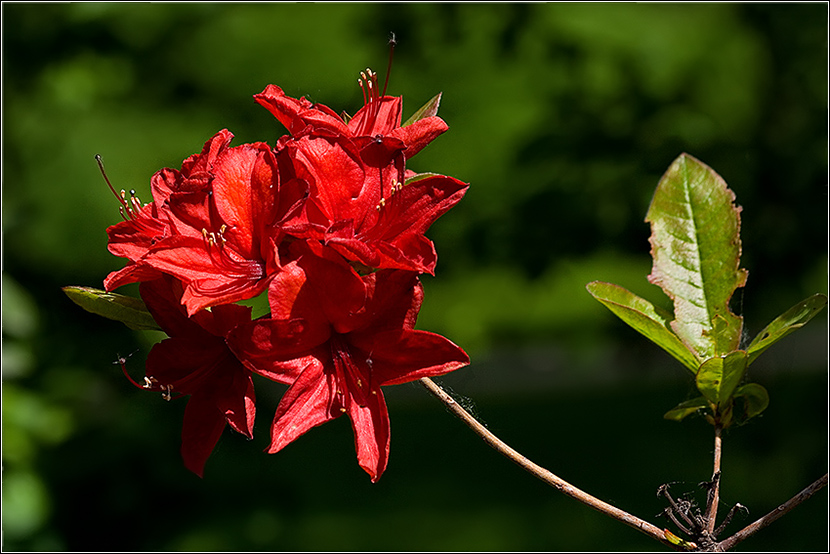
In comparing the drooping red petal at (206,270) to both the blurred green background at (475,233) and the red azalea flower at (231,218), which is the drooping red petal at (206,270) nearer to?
the red azalea flower at (231,218)

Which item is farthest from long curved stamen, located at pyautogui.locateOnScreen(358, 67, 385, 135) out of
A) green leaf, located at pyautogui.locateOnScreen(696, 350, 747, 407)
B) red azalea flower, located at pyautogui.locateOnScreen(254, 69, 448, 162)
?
green leaf, located at pyautogui.locateOnScreen(696, 350, 747, 407)

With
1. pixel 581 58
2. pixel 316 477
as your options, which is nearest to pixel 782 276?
pixel 581 58

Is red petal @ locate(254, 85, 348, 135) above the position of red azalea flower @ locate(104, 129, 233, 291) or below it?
above

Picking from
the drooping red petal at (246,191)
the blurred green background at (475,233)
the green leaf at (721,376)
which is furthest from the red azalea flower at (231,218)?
the blurred green background at (475,233)

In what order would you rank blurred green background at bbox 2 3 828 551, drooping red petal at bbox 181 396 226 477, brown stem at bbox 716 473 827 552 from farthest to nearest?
blurred green background at bbox 2 3 828 551 < drooping red petal at bbox 181 396 226 477 < brown stem at bbox 716 473 827 552

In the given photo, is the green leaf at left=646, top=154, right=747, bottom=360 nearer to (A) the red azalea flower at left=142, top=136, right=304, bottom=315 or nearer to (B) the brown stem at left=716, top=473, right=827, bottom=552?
(B) the brown stem at left=716, top=473, right=827, bottom=552

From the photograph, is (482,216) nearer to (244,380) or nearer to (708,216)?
(708,216)
